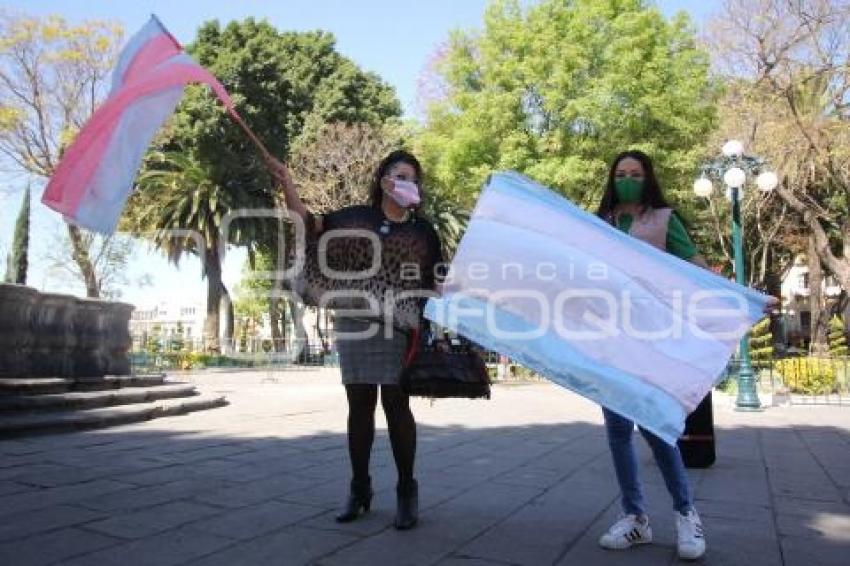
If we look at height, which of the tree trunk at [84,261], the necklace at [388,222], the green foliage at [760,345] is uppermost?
the tree trunk at [84,261]

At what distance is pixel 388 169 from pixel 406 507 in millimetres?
1865

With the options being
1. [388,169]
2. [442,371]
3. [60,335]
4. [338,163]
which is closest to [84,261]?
[338,163]

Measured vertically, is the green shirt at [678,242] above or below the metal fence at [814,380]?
above

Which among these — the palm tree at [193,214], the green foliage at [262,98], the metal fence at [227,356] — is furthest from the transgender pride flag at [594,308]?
the palm tree at [193,214]

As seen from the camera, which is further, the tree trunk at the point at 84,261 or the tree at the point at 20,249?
the tree at the point at 20,249

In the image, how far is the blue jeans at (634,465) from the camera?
134 inches

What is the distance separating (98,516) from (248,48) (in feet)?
107

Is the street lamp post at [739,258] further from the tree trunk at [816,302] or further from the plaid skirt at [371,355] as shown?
the tree trunk at [816,302]

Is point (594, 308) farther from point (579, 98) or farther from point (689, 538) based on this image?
point (579, 98)

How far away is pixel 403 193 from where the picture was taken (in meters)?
3.94

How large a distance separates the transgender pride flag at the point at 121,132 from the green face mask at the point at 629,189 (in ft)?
7.62

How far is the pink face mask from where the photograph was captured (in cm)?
393

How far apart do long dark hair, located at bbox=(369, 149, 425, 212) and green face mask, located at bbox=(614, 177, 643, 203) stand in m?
1.10

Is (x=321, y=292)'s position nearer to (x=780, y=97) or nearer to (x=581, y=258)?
(x=581, y=258)
